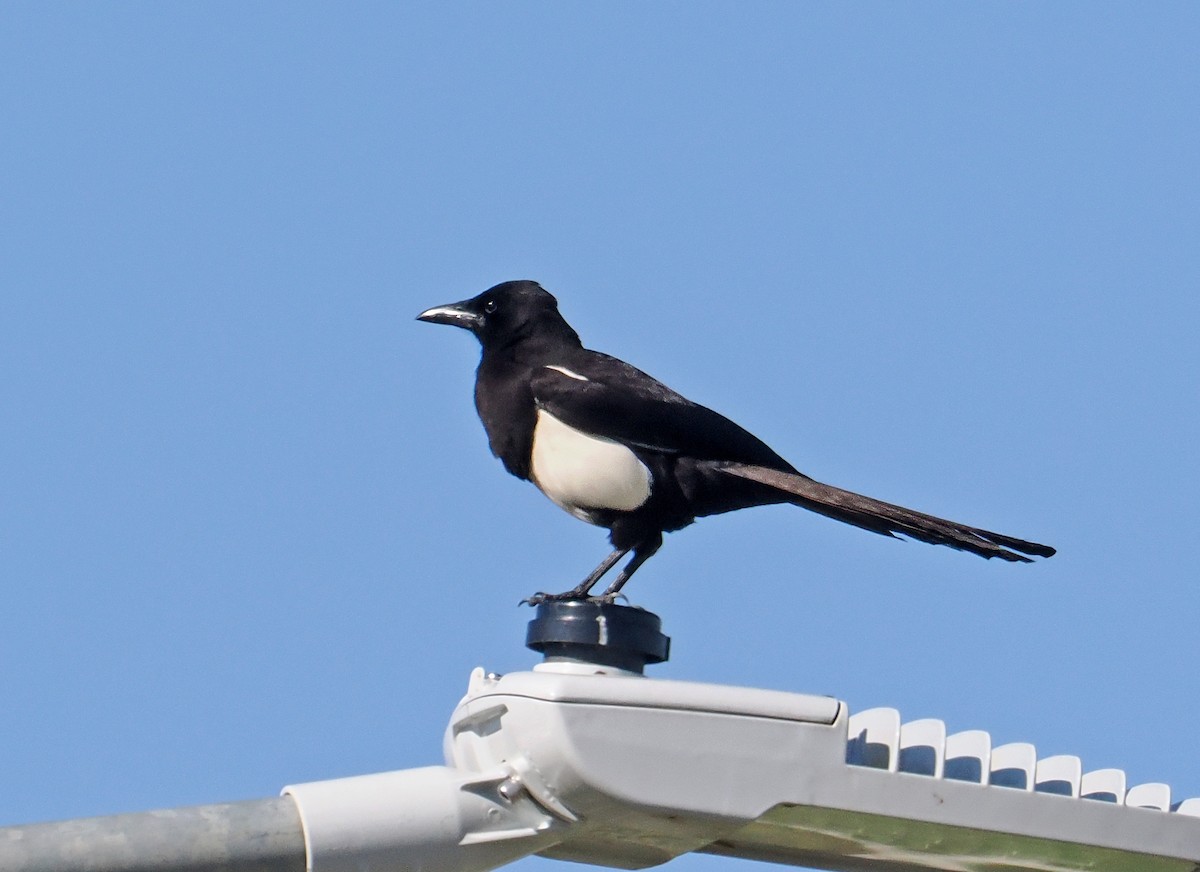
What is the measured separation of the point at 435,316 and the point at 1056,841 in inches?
121

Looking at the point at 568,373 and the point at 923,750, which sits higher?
the point at 568,373

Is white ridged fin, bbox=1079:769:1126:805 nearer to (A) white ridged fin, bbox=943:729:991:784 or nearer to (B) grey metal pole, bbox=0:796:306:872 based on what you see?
(A) white ridged fin, bbox=943:729:991:784

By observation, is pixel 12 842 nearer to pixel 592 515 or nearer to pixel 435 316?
pixel 592 515

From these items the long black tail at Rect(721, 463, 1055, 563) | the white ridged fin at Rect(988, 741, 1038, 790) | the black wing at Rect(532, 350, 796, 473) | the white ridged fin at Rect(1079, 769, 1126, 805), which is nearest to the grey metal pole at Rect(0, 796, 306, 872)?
the white ridged fin at Rect(988, 741, 1038, 790)

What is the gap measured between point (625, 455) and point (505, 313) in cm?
79

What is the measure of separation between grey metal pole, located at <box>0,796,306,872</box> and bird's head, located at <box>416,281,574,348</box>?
118 inches

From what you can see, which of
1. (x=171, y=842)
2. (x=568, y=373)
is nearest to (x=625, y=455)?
(x=568, y=373)

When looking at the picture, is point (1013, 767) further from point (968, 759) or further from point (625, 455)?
point (625, 455)

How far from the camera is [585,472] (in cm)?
516

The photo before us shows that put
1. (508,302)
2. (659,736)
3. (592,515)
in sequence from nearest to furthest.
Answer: (659,736) → (592,515) → (508,302)

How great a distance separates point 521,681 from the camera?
3.22m

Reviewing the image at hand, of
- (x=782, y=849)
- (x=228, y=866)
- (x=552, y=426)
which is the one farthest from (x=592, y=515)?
(x=228, y=866)

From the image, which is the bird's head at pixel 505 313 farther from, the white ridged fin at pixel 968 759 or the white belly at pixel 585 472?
the white ridged fin at pixel 968 759

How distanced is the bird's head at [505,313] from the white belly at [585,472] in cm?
52
